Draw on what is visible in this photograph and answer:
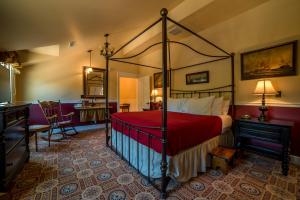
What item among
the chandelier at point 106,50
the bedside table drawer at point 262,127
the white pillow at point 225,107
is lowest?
the bedside table drawer at point 262,127

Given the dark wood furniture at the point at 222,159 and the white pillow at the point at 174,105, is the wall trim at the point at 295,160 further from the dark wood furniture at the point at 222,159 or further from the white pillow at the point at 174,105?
the white pillow at the point at 174,105

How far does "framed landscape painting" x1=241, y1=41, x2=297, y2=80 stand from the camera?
2312mm

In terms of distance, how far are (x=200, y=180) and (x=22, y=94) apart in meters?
4.81

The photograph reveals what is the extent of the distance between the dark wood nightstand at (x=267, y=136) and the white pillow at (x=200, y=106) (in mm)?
560

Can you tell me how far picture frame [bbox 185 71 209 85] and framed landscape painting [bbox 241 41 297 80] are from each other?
2.72ft

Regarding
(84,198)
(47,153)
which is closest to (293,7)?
(84,198)

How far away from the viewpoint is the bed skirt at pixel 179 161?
1726 mm

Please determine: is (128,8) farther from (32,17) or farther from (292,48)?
(292,48)

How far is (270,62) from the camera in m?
2.52

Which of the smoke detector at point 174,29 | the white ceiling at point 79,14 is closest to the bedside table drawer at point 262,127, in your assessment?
the white ceiling at point 79,14

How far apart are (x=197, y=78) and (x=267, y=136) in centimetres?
202

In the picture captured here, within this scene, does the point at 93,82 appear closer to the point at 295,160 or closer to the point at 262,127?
the point at 262,127

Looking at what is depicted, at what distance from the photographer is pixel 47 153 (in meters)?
2.74

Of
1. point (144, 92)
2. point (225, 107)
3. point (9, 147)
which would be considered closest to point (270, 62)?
point (225, 107)
